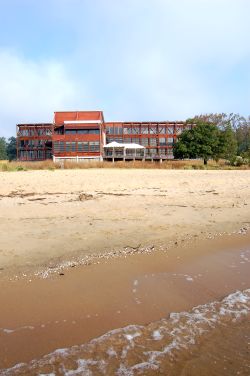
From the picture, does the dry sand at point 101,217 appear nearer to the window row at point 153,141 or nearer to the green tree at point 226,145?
the green tree at point 226,145

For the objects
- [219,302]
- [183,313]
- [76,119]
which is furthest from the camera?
[76,119]

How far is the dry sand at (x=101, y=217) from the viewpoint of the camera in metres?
6.73

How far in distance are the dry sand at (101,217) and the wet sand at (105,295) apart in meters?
0.80

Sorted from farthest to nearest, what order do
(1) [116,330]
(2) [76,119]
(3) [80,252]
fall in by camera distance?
(2) [76,119], (3) [80,252], (1) [116,330]

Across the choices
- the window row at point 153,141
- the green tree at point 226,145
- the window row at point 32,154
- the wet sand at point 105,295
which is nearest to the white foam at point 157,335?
the wet sand at point 105,295

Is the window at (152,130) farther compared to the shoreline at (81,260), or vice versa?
the window at (152,130)

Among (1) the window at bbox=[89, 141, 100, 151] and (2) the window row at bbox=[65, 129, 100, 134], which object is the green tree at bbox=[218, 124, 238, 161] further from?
(2) the window row at bbox=[65, 129, 100, 134]

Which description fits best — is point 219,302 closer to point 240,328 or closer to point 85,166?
point 240,328

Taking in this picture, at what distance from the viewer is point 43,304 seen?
454 centimetres

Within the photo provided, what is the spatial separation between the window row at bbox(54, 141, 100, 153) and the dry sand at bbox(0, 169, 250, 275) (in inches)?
2116

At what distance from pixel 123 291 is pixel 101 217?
4469 millimetres

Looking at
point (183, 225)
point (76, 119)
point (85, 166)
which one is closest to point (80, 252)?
point (183, 225)

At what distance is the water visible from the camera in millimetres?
3197

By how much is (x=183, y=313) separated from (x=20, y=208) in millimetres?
6903
